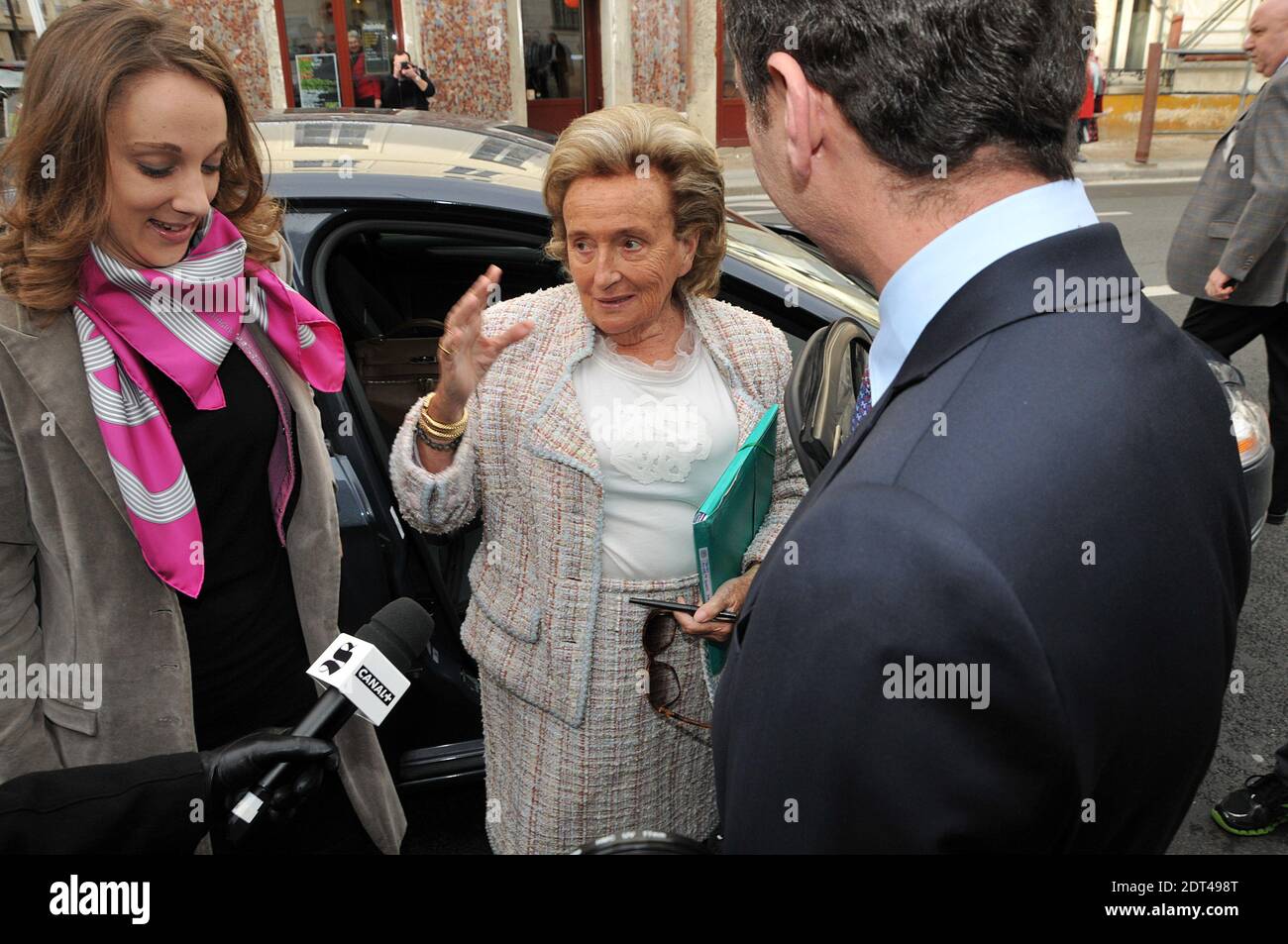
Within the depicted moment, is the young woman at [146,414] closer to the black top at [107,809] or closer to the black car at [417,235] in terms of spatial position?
the black top at [107,809]

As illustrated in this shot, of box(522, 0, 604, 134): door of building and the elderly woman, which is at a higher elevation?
box(522, 0, 604, 134): door of building

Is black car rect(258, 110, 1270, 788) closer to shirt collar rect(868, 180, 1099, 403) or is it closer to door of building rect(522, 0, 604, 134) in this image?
shirt collar rect(868, 180, 1099, 403)

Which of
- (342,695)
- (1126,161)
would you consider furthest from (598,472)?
(1126,161)

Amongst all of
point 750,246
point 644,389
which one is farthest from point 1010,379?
point 750,246

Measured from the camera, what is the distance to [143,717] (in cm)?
163

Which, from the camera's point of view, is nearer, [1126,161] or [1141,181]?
[1141,181]

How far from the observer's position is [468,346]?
1696 mm

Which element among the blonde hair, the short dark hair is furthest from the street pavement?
the blonde hair

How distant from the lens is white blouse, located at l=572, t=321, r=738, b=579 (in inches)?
71.5

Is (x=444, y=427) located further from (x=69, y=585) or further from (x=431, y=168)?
(x=431, y=168)

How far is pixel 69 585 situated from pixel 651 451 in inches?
40.2

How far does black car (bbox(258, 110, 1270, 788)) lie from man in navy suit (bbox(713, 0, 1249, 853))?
1.34 meters

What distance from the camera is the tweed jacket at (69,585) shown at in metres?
1.48

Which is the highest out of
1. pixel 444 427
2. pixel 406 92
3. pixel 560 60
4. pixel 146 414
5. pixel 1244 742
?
pixel 560 60
